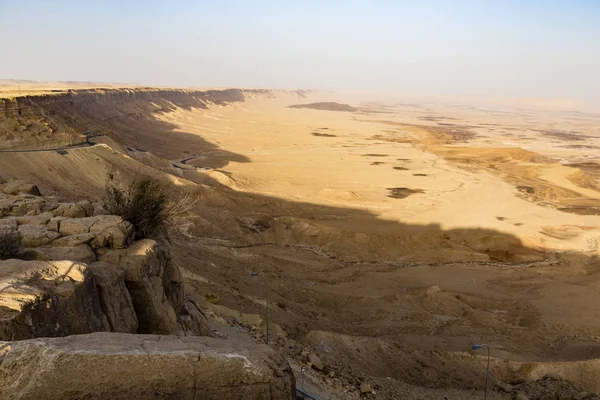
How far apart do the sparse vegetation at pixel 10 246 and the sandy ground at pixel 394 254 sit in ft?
20.6

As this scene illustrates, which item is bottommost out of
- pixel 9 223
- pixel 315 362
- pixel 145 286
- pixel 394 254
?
pixel 394 254

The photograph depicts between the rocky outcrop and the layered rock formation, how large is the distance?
1.23m

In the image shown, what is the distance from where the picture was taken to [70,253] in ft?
30.0

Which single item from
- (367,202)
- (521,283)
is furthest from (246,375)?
(367,202)

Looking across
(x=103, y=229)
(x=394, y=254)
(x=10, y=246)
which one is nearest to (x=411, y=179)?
(x=394, y=254)

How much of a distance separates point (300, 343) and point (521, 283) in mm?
15719

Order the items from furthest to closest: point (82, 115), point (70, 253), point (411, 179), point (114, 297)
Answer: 1. point (411, 179)
2. point (82, 115)
3. point (70, 253)
4. point (114, 297)

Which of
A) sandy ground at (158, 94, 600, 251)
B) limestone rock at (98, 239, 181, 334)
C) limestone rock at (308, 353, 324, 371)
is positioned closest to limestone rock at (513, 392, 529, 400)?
limestone rock at (308, 353, 324, 371)

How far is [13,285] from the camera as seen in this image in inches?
273

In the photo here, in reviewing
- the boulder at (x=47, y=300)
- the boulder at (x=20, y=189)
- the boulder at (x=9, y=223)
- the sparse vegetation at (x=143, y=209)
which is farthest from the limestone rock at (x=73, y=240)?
the boulder at (x=20, y=189)

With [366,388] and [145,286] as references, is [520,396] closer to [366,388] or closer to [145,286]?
[366,388]

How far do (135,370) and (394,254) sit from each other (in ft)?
77.5

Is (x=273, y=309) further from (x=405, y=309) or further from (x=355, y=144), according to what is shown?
(x=355, y=144)

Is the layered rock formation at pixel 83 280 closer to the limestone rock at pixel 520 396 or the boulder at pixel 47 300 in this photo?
the boulder at pixel 47 300
